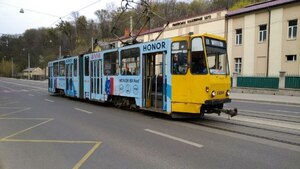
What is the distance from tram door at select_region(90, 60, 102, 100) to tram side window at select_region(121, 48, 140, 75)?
2500 millimetres

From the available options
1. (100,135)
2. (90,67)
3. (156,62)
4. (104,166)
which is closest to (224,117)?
(156,62)

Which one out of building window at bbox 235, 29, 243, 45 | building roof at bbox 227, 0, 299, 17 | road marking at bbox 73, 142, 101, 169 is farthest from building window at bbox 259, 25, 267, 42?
road marking at bbox 73, 142, 101, 169

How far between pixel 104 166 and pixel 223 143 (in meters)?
3.18

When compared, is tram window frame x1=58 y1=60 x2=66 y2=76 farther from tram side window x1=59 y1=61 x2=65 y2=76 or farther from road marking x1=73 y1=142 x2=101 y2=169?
road marking x1=73 y1=142 x2=101 y2=169

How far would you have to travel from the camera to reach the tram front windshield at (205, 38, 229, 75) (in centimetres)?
938

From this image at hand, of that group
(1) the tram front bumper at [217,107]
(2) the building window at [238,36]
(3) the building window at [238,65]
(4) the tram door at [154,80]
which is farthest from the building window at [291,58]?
(4) the tram door at [154,80]

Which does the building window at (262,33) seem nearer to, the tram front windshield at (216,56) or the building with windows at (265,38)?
the building with windows at (265,38)

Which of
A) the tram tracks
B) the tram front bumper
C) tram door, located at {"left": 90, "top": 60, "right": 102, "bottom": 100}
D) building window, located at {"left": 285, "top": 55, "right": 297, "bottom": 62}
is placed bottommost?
the tram tracks

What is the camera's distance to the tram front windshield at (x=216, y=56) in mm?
9375

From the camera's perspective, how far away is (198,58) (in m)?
9.30

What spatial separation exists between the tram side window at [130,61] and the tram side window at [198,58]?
3087mm

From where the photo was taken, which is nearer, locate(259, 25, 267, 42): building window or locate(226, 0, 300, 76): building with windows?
locate(226, 0, 300, 76): building with windows

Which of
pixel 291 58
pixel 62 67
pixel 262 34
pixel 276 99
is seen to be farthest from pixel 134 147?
pixel 262 34

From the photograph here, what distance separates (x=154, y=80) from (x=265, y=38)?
23.2m
